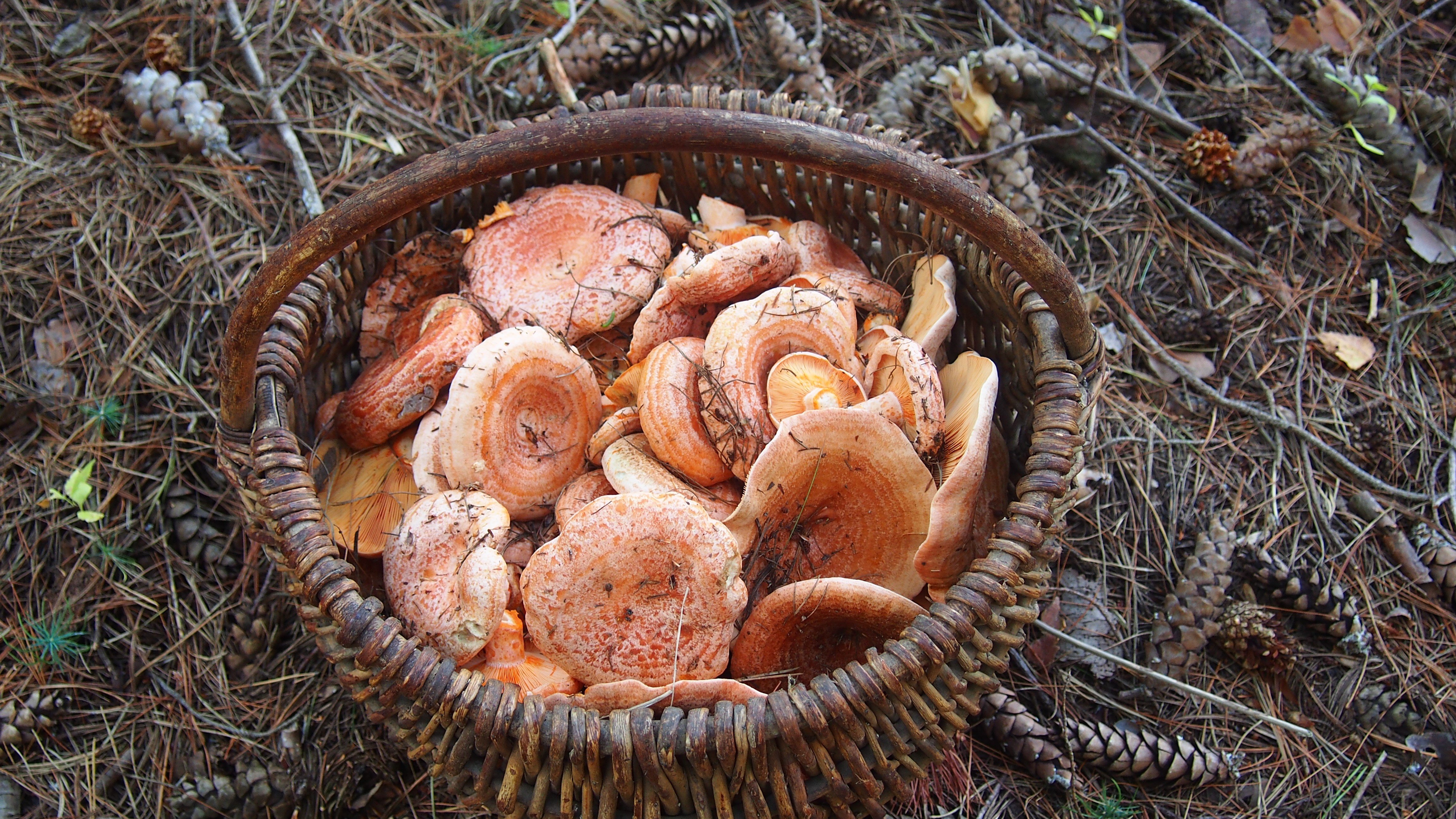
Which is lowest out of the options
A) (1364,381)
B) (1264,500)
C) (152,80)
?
(1264,500)

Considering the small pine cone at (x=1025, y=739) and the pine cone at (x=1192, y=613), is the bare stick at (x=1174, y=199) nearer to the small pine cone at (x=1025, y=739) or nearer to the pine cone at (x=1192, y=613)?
the pine cone at (x=1192, y=613)

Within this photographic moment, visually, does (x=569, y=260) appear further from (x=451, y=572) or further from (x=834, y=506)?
(x=834, y=506)

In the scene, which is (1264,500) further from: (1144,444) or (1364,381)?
(1364,381)

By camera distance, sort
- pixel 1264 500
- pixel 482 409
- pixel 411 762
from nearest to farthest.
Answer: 1. pixel 482 409
2. pixel 411 762
3. pixel 1264 500

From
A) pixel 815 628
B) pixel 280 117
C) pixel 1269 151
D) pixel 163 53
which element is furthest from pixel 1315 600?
pixel 163 53

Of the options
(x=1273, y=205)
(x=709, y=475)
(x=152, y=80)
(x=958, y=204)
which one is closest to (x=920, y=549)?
(x=709, y=475)

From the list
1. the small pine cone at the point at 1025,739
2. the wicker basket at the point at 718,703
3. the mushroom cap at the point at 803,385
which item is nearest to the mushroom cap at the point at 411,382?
the wicker basket at the point at 718,703
